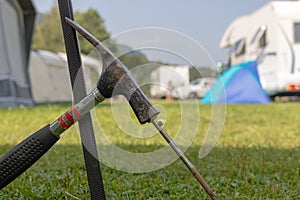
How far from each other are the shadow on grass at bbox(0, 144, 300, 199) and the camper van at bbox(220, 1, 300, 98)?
10.0 meters

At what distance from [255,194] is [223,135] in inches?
90.2

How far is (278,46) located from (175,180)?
11.2 meters

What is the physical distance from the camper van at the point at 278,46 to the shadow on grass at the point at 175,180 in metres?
10.0

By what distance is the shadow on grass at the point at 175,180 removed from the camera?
186 centimetres

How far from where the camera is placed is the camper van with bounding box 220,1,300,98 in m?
12.5

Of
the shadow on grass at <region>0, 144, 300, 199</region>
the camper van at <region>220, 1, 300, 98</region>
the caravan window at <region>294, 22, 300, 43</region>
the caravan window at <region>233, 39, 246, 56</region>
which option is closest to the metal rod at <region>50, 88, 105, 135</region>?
the shadow on grass at <region>0, 144, 300, 199</region>

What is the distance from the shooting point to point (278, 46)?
12641 millimetres

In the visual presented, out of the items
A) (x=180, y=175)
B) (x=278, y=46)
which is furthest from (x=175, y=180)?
(x=278, y=46)

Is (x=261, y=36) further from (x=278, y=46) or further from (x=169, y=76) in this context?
(x=169, y=76)

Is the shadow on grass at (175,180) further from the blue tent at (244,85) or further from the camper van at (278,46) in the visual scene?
the camper van at (278,46)

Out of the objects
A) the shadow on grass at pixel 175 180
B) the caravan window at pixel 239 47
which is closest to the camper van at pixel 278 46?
the caravan window at pixel 239 47

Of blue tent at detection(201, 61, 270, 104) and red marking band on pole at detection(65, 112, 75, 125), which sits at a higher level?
red marking band on pole at detection(65, 112, 75, 125)

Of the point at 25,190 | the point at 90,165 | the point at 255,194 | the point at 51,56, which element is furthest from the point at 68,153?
the point at 51,56

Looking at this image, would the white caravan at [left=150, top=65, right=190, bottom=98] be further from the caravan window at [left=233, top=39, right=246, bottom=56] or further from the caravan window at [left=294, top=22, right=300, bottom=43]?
the caravan window at [left=233, top=39, right=246, bottom=56]
